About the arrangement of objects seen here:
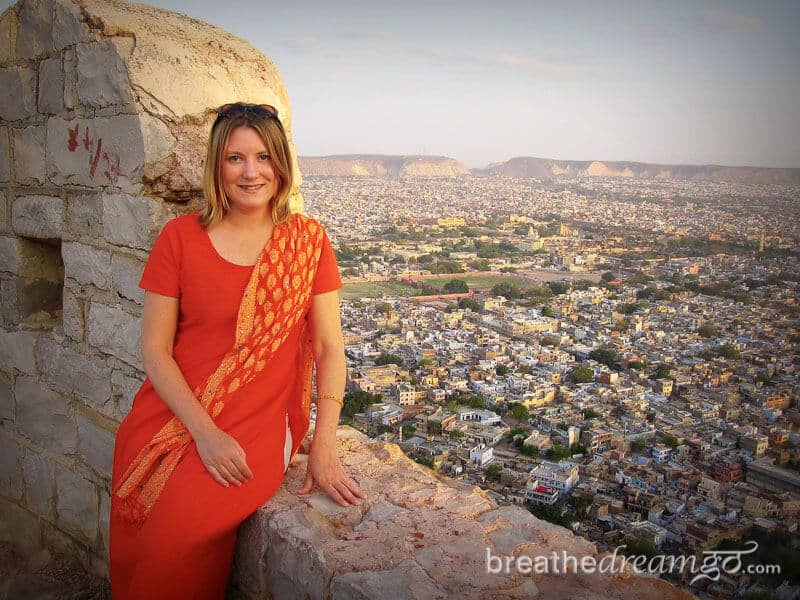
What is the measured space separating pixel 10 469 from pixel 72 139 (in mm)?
1532

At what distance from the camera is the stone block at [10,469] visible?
2.76 m

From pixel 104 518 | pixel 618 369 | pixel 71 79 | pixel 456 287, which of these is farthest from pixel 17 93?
pixel 456 287

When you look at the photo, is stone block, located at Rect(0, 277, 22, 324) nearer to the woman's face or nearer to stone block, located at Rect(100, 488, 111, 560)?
stone block, located at Rect(100, 488, 111, 560)

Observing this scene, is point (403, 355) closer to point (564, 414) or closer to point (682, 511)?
point (564, 414)

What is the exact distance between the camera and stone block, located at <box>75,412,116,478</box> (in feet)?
7.77

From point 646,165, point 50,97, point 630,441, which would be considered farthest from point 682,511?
point 646,165

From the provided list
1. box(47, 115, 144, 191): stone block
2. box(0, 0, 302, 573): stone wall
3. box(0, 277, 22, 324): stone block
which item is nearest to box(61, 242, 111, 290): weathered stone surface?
box(0, 0, 302, 573): stone wall

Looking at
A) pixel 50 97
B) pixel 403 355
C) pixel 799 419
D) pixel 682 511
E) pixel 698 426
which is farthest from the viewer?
pixel 403 355

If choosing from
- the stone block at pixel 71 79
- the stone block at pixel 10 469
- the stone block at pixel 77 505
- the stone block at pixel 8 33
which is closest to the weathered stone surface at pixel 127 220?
the stone block at pixel 71 79

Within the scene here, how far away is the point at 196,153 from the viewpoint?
7.18 feet

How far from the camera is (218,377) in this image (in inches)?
68.0

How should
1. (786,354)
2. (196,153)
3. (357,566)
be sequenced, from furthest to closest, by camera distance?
(786,354)
(196,153)
(357,566)

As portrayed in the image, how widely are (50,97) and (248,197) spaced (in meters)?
1.24

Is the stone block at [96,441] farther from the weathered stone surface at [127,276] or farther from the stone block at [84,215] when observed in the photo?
the stone block at [84,215]
